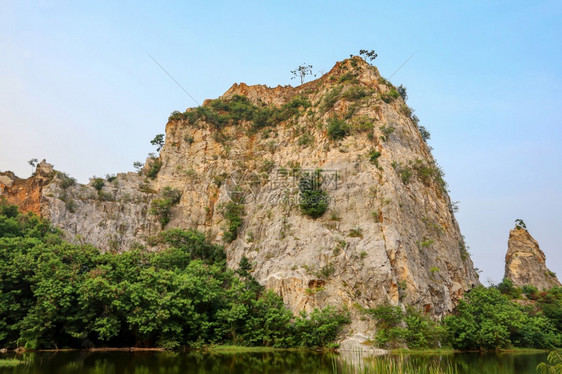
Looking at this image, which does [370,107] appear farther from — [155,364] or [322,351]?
[155,364]

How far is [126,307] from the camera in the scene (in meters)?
20.6

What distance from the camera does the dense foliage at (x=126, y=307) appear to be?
20234 mm

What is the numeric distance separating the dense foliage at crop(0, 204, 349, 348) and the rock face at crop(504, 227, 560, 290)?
25931 mm

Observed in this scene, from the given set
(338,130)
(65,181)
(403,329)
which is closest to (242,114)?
(338,130)

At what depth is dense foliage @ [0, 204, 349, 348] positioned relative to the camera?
20.2 metres

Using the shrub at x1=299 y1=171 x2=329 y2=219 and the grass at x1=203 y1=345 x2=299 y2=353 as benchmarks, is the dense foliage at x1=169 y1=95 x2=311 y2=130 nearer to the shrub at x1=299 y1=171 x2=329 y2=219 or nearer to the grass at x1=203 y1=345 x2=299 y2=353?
the shrub at x1=299 y1=171 x2=329 y2=219

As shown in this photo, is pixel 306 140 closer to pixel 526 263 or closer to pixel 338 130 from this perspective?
pixel 338 130

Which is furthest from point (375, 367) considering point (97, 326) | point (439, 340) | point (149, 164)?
point (149, 164)

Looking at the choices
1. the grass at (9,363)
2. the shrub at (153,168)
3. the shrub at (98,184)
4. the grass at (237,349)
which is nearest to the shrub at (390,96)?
the shrub at (153,168)

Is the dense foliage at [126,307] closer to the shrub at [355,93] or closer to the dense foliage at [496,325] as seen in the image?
the dense foliage at [496,325]

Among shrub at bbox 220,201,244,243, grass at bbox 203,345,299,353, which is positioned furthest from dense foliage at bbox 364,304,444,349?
shrub at bbox 220,201,244,243

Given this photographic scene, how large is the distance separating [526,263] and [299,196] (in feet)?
83.5

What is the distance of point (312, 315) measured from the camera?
2203 centimetres

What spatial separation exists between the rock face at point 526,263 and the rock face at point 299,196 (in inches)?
450
